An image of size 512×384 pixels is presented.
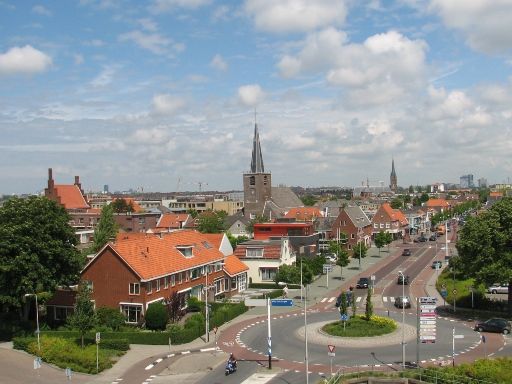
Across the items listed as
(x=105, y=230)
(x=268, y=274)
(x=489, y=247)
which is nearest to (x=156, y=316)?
(x=268, y=274)

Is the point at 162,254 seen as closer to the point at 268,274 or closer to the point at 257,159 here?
the point at 268,274

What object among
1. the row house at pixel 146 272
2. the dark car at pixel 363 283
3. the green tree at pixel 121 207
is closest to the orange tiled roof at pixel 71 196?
the green tree at pixel 121 207

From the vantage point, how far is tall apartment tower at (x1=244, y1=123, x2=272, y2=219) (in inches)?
5369

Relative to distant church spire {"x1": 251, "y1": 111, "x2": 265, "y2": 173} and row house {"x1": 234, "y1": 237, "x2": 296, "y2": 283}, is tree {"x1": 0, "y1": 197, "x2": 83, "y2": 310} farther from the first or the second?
distant church spire {"x1": 251, "y1": 111, "x2": 265, "y2": 173}

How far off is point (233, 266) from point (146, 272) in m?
19.7

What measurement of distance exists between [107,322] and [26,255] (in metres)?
9.08

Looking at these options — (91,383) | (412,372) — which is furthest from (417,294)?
(91,383)

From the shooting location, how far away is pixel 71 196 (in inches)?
5492

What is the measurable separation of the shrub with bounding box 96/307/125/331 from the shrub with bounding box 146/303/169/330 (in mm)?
2660

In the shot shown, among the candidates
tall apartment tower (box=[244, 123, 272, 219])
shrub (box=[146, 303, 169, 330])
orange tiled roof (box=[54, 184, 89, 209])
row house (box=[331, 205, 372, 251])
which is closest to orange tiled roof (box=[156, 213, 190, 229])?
tall apartment tower (box=[244, 123, 272, 219])

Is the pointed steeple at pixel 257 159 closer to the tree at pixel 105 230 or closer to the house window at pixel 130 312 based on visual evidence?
the tree at pixel 105 230

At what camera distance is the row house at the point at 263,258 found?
246 feet

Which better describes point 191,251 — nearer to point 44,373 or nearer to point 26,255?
point 26,255

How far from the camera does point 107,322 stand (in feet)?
160
